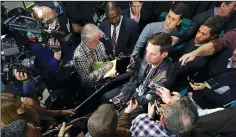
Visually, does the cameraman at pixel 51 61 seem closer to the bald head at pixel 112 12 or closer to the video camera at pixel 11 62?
the video camera at pixel 11 62

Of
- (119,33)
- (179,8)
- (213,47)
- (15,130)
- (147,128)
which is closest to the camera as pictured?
(15,130)

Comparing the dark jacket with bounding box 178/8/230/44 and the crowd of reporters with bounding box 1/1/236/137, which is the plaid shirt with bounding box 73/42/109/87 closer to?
the crowd of reporters with bounding box 1/1/236/137

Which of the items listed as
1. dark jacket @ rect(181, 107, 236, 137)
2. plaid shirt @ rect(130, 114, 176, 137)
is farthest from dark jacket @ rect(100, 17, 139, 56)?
dark jacket @ rect(181, 107, 236, 137)

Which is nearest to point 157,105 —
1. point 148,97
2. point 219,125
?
point 148,97

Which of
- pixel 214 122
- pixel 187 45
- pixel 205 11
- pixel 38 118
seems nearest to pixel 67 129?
pixel 38 118

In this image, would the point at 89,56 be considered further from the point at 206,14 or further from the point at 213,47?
the point at 206,14

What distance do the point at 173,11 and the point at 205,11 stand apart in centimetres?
63

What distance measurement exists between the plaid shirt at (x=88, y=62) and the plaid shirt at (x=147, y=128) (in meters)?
0.77

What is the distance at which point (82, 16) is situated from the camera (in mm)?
3377

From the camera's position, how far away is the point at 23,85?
2.66 metres

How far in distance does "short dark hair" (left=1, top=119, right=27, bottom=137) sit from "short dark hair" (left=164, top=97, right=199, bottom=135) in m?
1.05

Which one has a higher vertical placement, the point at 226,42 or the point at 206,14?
the point at 206,14

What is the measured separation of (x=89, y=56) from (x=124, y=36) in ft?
2.32

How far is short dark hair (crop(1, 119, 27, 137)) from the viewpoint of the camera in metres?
1.99
